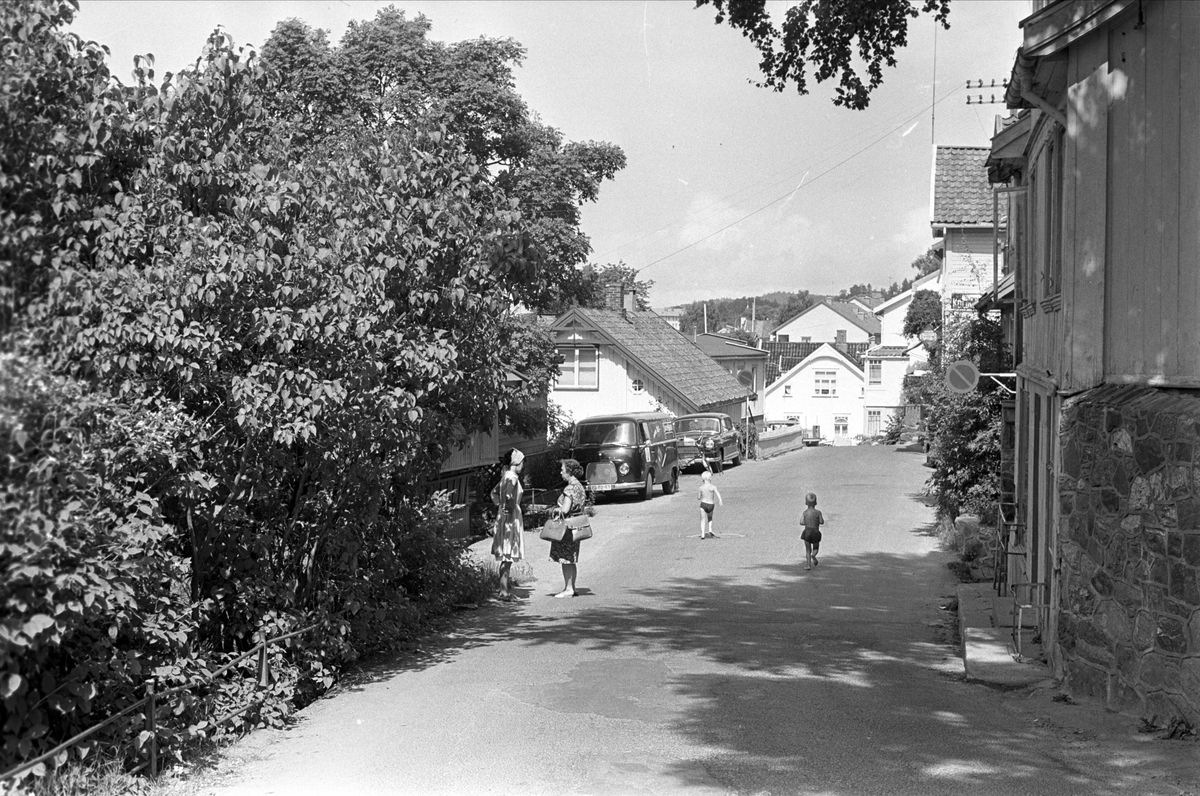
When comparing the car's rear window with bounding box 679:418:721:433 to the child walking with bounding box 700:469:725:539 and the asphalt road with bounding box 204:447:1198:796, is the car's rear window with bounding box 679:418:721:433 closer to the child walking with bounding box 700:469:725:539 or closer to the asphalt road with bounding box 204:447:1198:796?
the child walking with bounding box 700:469:725:539

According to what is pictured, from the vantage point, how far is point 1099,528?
30.2 feet

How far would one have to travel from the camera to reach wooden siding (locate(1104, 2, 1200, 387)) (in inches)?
359

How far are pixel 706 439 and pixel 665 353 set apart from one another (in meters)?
8.78

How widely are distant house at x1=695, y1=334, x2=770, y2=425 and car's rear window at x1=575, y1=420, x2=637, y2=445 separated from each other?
83.1 feet

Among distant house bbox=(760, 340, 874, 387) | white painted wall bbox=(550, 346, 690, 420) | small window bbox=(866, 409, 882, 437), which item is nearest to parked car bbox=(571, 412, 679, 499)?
white painted wall bbox=(550, 346, 690, 420)

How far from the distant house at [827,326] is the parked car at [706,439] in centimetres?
6717

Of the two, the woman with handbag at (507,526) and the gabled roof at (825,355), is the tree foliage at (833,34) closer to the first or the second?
the woman with handbag at (507,526)

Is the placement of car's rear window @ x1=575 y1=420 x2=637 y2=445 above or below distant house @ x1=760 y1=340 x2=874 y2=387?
below

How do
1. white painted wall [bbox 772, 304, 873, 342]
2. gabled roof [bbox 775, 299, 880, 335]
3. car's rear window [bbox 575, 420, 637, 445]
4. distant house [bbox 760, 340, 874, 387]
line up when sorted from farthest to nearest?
gabled roof [bbox 775, 299, 880, 335] → white painted wall [bbox 772, 304, 873, 342] → distant house [bbox 760, 340, 874, 387] → car's rear window [bbox 575, 420, 637, 445]

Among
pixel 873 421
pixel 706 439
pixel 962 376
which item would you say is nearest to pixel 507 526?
pixel 962 376

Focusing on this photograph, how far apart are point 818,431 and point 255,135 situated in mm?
67812

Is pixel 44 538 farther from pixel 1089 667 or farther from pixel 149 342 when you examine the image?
pixel 1089 667

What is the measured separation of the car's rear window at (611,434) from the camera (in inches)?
1140

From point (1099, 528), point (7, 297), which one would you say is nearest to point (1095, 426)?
point (1099, 528)
